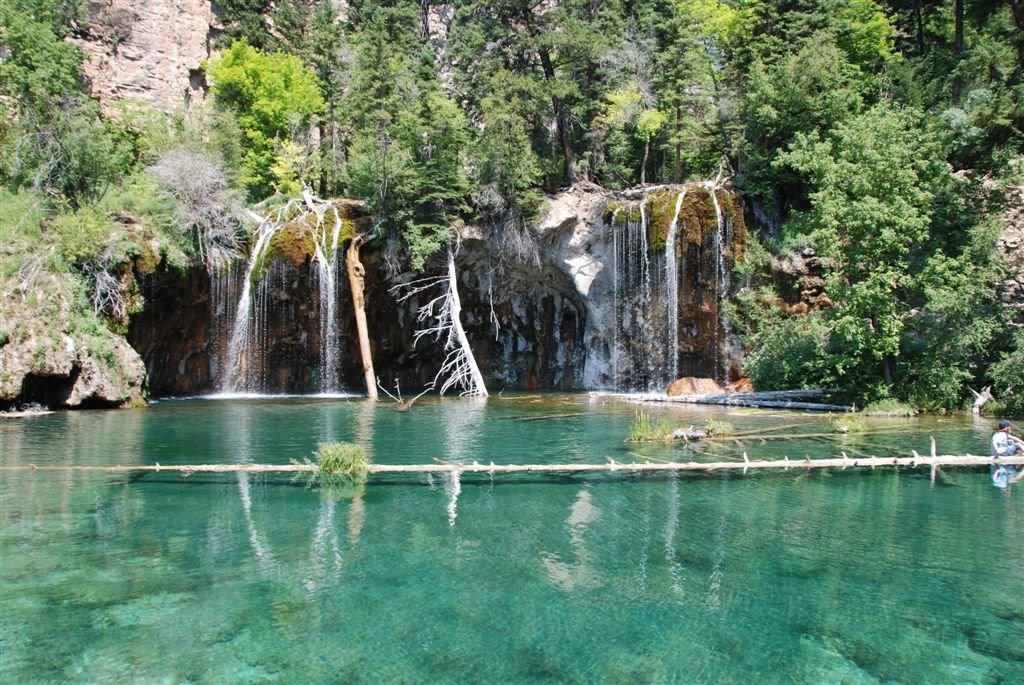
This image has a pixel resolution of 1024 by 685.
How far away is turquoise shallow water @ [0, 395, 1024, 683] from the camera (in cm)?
635

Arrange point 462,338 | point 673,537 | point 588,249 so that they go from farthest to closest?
point 588,249 → point 462,338 → point 673,537

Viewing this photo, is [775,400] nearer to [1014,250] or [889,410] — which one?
[889,410]

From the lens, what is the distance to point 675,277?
2853 centimetres

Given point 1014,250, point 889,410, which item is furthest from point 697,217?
point 889,410

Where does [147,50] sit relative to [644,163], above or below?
above

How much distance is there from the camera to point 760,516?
1070 cm

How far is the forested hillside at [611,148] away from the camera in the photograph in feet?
67.4

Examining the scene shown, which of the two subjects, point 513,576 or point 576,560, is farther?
point 576,560

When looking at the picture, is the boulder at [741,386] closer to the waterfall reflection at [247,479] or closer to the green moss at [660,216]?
the green moss at [660,216]

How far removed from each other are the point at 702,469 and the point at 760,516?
8.48 ft

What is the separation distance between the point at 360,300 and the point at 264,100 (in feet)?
44.7

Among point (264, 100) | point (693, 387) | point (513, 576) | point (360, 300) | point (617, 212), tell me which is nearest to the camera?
point (513, 576)

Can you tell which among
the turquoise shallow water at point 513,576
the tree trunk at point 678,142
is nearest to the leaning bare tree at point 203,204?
the turquoise shallow water at point 513,576

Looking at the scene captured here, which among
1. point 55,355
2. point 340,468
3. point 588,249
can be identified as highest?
point 588,249
